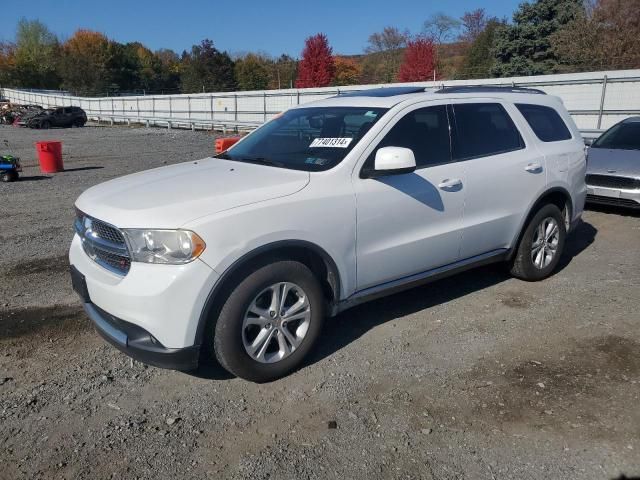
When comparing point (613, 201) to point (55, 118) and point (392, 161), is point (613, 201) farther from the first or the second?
point (55, 118)

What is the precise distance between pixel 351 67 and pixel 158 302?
82223mm

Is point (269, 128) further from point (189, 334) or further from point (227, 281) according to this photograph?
point (189, 334)

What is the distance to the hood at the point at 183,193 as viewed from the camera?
3051mm

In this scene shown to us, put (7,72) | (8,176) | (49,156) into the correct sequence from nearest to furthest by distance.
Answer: (8,176), (49,156), (7,72)

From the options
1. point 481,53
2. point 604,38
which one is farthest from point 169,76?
point 604,38

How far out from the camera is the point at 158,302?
2.93 m

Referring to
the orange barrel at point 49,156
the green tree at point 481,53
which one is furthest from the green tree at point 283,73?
the orange barrel at point 49,156

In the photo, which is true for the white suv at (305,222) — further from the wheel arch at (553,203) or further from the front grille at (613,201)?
the front grille at (613,201)

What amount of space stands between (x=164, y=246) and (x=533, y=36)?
3946cm

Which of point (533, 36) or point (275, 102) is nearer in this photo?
point (275, 102)

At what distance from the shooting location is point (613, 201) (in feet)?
25.8

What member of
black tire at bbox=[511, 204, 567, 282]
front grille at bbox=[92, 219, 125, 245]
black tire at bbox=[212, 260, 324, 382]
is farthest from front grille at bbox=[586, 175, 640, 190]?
front grille at bbox=[92, 219, 125, 245]

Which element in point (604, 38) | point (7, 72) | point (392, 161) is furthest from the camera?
point (7, 72)

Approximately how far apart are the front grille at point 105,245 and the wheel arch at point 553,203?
3479 mm
